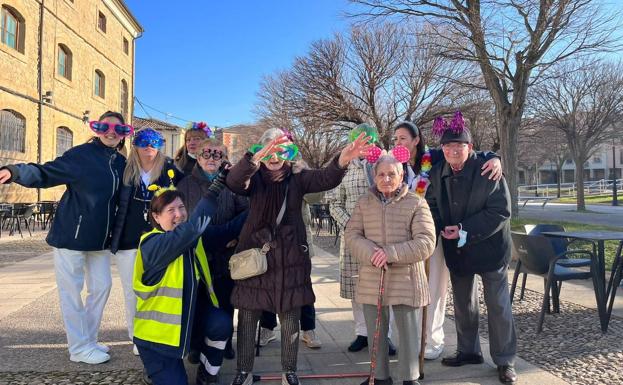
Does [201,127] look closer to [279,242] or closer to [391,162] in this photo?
[279,242]

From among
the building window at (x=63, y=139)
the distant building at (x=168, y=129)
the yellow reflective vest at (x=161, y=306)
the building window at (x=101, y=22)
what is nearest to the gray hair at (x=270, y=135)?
the yellow reflective vest at (x=161, y=306)

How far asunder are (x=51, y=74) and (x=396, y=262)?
2093 cm

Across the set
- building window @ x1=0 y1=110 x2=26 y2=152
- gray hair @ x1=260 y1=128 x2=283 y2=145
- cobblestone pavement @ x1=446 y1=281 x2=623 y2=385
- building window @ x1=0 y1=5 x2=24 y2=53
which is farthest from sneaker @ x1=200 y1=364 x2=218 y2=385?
building window @ x1=0 y1=5 x2=24 y2=53

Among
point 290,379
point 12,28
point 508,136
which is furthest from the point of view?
point 12,28

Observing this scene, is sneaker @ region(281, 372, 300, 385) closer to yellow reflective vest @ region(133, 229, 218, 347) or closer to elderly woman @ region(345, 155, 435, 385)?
elderly woman @ region(345, 155, 435, 385)

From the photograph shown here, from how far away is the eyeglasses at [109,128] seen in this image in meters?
3.85

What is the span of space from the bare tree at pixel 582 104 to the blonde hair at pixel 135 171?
71.1 feet

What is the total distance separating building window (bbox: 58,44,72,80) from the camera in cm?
2088

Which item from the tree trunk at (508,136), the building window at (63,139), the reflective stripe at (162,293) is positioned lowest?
the reflective stripe at (162,293)

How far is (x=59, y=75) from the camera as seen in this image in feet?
67.5

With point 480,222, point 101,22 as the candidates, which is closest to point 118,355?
point 480,222

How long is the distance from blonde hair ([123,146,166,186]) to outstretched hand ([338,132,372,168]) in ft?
5.55

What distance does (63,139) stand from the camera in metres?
21.6

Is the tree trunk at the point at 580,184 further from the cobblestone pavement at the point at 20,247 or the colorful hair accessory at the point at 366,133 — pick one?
the colorful hair accessory at the point at 366,133
